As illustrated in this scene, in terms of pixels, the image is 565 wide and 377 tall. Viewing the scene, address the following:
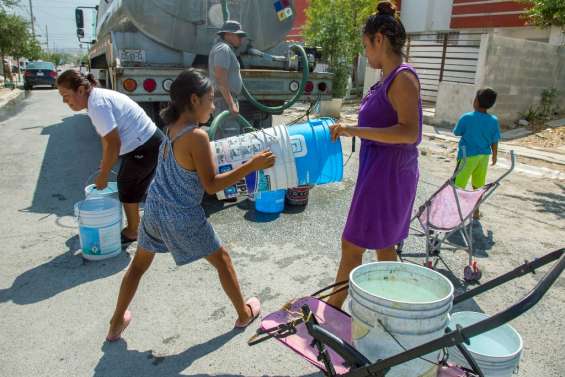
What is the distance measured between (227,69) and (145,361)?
3.21 m

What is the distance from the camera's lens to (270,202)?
4.71 m

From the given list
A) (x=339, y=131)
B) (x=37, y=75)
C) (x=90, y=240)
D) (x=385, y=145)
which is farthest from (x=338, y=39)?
(x=37, y=75)

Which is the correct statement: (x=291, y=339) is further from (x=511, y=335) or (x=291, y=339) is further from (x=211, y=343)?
(x=511, y=335)

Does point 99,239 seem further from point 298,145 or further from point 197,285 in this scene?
point 298,145

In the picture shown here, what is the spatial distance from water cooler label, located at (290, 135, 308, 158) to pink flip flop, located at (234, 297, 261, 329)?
41.5 inches

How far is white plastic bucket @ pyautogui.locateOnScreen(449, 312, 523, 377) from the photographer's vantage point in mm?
1932

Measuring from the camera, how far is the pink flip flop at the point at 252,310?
2803mm

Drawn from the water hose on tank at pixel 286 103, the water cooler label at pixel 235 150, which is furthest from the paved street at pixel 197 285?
the water hose on tank at pixel 286 103

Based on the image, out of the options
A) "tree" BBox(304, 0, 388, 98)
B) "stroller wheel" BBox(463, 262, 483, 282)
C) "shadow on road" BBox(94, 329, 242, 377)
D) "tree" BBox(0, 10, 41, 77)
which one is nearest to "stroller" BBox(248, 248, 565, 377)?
"shadow on road" BBox(94, 329, 242, 377)

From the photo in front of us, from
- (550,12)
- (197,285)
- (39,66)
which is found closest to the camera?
(197,285)

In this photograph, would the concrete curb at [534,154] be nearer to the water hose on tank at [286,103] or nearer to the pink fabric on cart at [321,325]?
the water hose on tank at [286,103]

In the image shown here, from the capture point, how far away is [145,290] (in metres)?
3.24

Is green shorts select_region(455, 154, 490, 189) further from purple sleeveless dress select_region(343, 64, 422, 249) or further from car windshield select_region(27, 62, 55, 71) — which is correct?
car windshield select_region(27, 62, 55, 71)

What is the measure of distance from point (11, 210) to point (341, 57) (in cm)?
1259
